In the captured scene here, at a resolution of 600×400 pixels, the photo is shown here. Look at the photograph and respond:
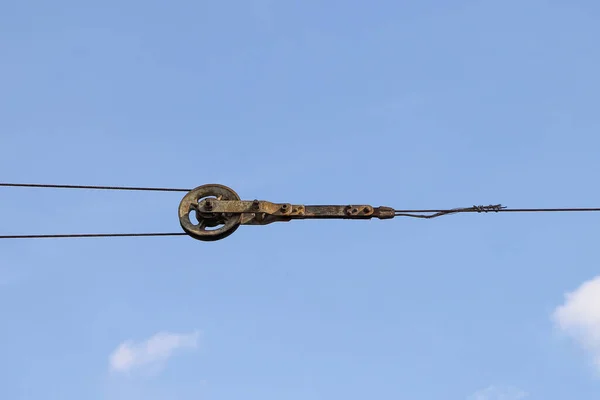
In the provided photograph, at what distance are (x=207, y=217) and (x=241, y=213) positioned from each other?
0.55 meters

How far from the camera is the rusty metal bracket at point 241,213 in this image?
1908 centimetres

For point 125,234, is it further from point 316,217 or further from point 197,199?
point 316,217

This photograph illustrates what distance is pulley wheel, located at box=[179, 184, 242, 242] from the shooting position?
19.3m

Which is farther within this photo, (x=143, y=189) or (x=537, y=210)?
(x=143, y=189)

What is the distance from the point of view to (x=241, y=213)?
19.3m

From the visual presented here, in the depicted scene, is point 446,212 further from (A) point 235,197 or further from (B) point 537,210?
(A) point 235,197

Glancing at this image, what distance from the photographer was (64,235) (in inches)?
747

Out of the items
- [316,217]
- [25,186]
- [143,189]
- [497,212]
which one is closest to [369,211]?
[316,217]

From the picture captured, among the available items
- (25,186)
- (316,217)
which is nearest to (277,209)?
(316,217)

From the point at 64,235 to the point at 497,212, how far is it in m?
6.91

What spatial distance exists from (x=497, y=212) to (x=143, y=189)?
5822 mm

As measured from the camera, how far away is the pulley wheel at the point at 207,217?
1931 cm

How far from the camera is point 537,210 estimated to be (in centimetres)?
1862

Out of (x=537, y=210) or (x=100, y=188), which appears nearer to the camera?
(x=537, y=210)
